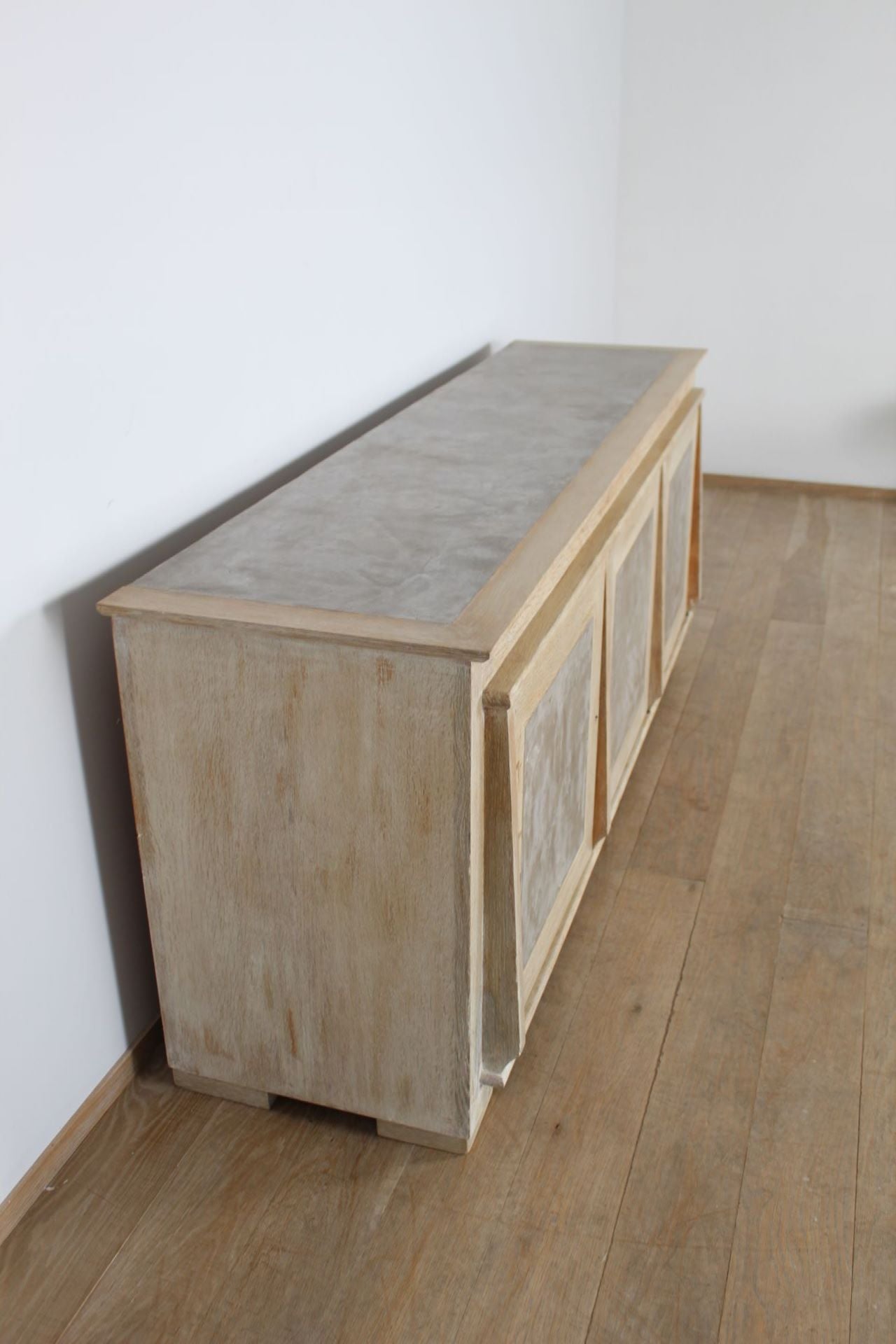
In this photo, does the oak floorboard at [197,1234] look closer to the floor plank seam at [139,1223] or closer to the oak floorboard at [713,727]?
the floor plank seam at [139,1223]

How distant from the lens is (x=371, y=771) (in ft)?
4.65

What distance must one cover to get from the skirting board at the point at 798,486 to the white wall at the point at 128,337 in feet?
7.76

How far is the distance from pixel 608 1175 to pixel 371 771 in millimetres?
649

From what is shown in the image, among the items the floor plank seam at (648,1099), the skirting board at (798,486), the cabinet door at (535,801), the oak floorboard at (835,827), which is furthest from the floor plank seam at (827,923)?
the skirting board at (798,486)

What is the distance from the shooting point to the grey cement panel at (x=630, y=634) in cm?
209

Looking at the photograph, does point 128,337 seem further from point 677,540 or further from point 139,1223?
point 677,540

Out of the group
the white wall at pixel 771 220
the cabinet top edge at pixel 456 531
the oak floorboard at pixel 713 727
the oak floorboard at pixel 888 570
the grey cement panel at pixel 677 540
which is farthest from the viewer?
the white wall at pixel 771 220

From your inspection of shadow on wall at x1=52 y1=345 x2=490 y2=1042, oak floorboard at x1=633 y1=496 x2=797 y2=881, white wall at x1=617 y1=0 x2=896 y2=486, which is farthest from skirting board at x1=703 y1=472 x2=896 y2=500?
shadow on wall at x1=52 y1=345 x2=490 y2=1042

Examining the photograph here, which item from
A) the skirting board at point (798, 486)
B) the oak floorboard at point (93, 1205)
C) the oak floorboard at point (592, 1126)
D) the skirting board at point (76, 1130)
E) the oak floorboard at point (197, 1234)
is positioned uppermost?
the skirting board at point (798, 486)

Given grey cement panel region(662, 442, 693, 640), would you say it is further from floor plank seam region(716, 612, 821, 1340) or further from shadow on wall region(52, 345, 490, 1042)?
shadow on wall region(52, 345, 490, 1042)

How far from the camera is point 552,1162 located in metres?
1.62

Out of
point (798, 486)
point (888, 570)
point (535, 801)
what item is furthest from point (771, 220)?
point (535, 801)

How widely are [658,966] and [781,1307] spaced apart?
2.08 feet

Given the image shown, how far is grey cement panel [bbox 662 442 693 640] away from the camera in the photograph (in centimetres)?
260
